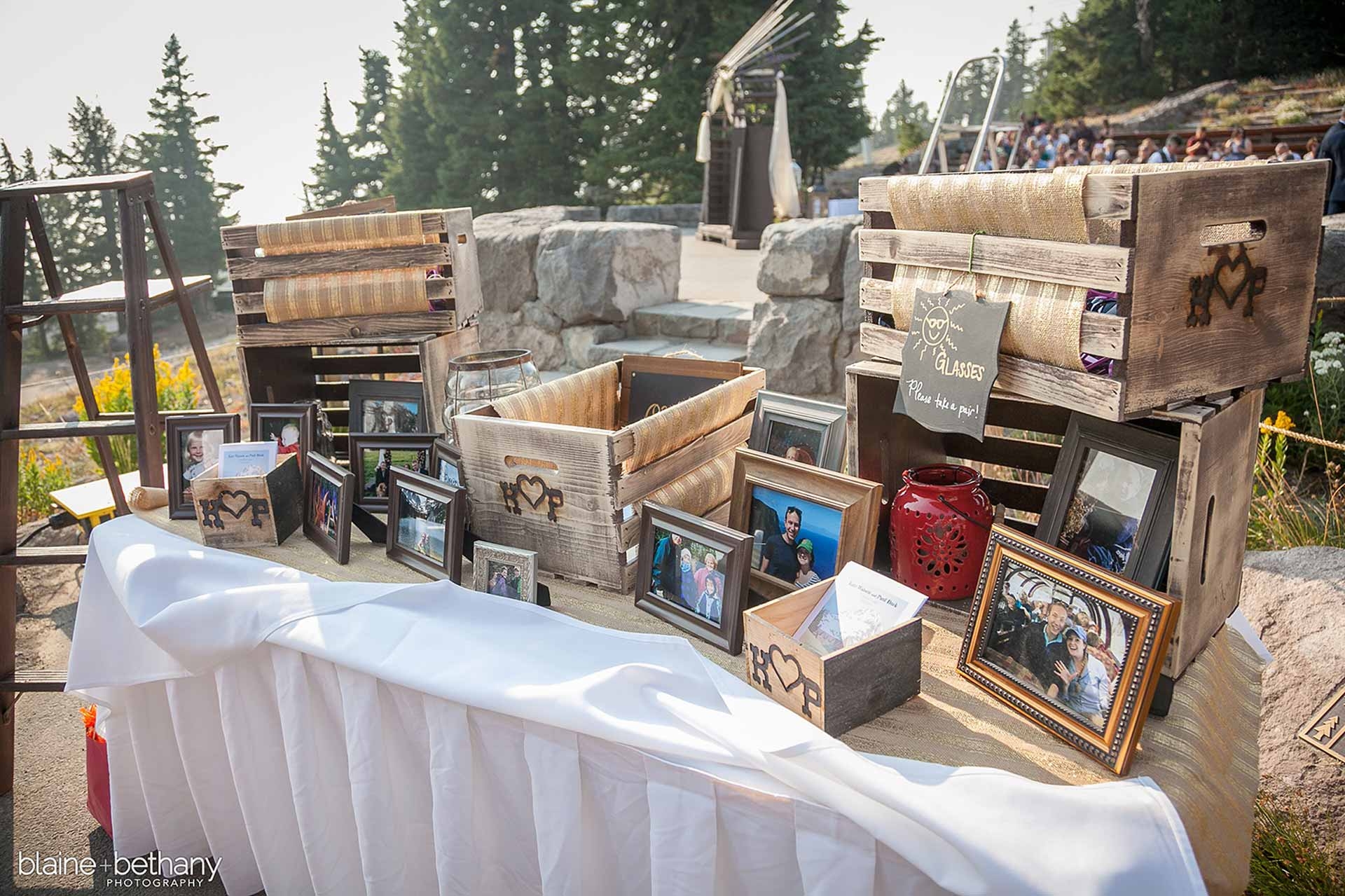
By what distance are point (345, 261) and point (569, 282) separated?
1.99 metres

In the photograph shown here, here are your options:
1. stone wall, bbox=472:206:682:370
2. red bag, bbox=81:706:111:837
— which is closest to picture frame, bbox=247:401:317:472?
red bag, bbox=81:706:111:837

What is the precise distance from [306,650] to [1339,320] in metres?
4.57

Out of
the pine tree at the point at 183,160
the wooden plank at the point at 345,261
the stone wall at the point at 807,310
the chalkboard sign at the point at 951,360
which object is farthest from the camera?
the pine tree at the point at 183,160

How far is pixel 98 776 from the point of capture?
2236 millimetres

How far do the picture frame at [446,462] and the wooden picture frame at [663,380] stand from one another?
0.43m

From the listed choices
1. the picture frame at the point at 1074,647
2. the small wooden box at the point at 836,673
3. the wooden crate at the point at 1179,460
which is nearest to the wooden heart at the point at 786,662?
the small wooden box at the point at 836,673

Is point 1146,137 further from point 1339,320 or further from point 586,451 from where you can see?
point 586,451

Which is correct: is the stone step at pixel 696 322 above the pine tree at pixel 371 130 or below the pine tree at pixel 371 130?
below

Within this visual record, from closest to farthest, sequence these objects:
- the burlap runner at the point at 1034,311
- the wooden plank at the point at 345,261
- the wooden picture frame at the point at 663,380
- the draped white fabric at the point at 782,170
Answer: the burlap runner at the point at 1034,311 < the wooden picture frame at the point at 663,380 < the wooden plank at the point at 345,261 < the draped white fabric at the point at 782,170

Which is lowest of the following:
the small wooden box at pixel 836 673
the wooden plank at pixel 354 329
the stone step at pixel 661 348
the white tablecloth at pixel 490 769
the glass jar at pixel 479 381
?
the white tablecloth at pixel 490 769

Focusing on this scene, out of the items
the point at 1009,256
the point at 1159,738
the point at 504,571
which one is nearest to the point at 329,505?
the point at 504,571

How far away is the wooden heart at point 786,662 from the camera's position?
1236 millimetres

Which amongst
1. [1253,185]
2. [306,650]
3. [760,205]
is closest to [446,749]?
[306,650]

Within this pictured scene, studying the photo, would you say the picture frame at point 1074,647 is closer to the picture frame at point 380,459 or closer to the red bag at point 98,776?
the picture frame at point 380,459
